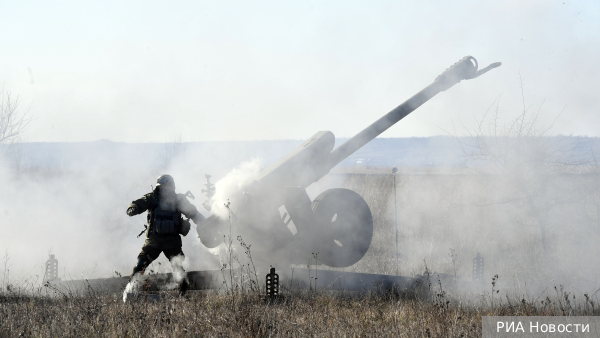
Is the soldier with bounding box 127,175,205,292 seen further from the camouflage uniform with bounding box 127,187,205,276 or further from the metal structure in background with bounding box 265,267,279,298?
the metal structure in background with bounding box 265,267,279,298

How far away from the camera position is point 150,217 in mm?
7891

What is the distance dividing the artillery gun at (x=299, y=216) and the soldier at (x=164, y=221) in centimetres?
42

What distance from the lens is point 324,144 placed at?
29.3 ft

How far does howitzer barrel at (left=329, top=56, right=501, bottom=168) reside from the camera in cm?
925

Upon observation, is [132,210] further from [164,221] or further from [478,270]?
[478,270]

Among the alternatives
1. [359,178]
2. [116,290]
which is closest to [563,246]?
[116,290]

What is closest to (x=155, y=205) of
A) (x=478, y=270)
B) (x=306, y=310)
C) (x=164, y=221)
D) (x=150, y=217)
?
(x=150, y=217)

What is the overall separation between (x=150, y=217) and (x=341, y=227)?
3.00m

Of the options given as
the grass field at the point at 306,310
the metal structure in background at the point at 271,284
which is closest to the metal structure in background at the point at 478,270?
the grass field at the point at 306,310

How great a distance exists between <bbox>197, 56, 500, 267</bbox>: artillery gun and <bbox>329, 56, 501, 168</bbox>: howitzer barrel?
0.8 inches

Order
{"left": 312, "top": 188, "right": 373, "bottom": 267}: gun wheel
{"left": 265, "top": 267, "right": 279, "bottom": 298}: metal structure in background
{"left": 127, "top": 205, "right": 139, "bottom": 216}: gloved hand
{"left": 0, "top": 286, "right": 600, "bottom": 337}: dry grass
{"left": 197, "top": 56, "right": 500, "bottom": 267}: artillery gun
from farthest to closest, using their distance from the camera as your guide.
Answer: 1. {"left": 312, "top": 188, "right": 373, "bottom": 267}: gun wheel
2. {"left": 197, "top": 56, "right": 500, "bottom": 267}: artillery gun
3. {"left": 127, "top": 205, "right": 139, "bottom": 216}: gloved hand
4. {"left": 265, "top": 267, "right": 279, "bottom": 298}: metal structure in background
5. {"left": 0, "top": 286, "right": 600, "bottom": 337}: dry grass

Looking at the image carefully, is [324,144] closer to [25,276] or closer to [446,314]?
[446,314]

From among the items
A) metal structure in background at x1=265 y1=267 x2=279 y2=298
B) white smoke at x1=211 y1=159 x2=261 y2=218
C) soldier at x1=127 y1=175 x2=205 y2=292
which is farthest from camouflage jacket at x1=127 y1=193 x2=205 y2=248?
metal structure in background at x1=265 y1=267 x2=279 y2=298

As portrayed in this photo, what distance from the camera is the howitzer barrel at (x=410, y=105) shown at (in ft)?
30.3
